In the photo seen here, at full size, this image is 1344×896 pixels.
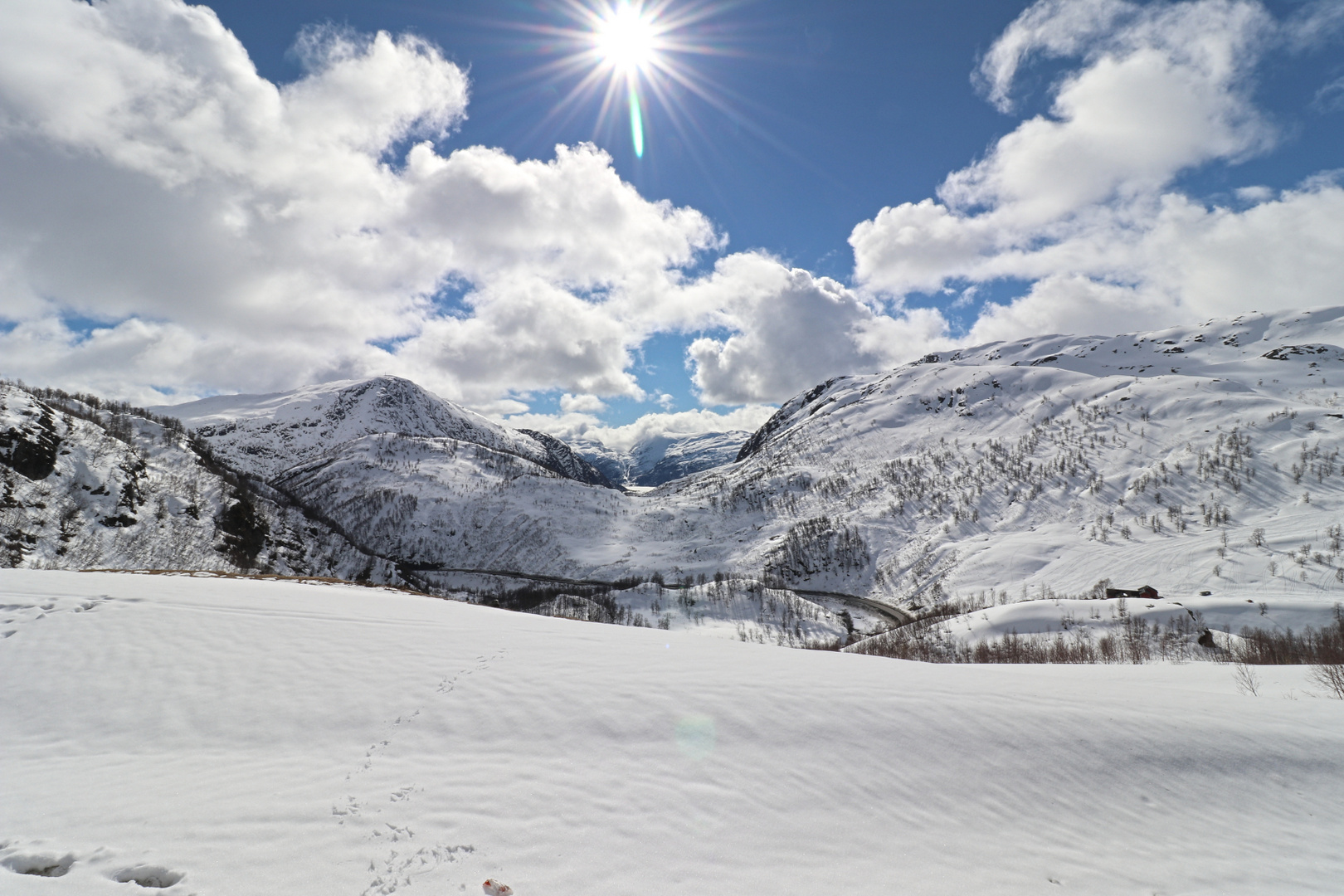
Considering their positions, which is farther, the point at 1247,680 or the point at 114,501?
the point at 114,501

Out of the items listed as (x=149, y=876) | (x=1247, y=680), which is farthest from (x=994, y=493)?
(x=149, y=876)

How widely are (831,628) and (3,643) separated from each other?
65.4m

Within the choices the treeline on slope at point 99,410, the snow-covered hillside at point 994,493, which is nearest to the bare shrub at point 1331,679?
the snow-covered hillside at point 994,493

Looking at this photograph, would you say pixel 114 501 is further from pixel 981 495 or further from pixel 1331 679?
pixel 981 495

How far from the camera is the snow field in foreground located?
17.8 feet

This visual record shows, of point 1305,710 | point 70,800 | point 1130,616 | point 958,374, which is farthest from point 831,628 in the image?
point 958,374

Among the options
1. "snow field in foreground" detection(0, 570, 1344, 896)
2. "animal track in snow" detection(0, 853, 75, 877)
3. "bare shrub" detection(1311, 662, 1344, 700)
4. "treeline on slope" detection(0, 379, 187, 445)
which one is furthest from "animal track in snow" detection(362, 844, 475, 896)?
"treeline on slope" detection(0, 379, 187, 445)

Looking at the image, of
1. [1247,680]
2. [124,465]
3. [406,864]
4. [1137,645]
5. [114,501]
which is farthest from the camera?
[124,465]

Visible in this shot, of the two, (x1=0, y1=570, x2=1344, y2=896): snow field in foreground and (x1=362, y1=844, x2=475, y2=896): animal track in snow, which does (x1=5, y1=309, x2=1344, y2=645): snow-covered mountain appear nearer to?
(x1=0, y1=570, x2=1344, y2=896): snow field in foreground

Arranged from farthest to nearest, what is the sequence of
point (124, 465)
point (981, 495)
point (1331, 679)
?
point (981, 495)
point (124, 465)
point (1331, 679)

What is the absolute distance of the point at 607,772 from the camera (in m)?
Result: 7.16

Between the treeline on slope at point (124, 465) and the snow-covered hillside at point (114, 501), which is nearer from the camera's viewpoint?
the snow-covered hillside at point (114, 501)

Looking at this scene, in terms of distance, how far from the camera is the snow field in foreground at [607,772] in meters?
5.44

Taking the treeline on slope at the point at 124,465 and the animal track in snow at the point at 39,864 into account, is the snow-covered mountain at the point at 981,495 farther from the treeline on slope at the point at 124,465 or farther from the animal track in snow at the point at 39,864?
the animal track in snow at the point at 39,864
